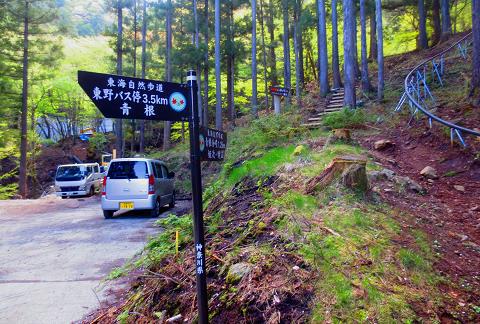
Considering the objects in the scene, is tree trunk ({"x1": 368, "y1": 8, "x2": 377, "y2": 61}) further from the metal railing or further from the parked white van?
the parked white van

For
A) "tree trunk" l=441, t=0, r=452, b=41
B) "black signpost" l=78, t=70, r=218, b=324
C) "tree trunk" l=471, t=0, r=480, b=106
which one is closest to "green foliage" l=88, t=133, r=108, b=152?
"tree trunk" l=441, t=0, r=452, b=41

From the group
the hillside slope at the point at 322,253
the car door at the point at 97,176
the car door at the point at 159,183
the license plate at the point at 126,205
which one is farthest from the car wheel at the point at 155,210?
the car door at the point at 97,176

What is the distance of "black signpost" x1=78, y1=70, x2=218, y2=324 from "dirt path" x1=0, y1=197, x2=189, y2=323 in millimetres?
2309

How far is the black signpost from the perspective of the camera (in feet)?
8.29

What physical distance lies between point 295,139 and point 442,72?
28.9 ft

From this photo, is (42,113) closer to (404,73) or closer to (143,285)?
(404,73)

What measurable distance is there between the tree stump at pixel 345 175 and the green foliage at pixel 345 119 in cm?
569

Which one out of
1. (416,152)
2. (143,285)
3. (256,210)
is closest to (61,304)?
(143,285)

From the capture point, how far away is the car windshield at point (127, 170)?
10422 millimetres

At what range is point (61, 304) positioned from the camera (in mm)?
4430

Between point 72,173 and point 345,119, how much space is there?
54.5ft

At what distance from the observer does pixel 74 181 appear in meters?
20.2

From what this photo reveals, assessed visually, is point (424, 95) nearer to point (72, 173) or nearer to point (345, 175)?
point (345, 175)

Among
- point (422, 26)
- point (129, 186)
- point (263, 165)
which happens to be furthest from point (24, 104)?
point (422, 26)
